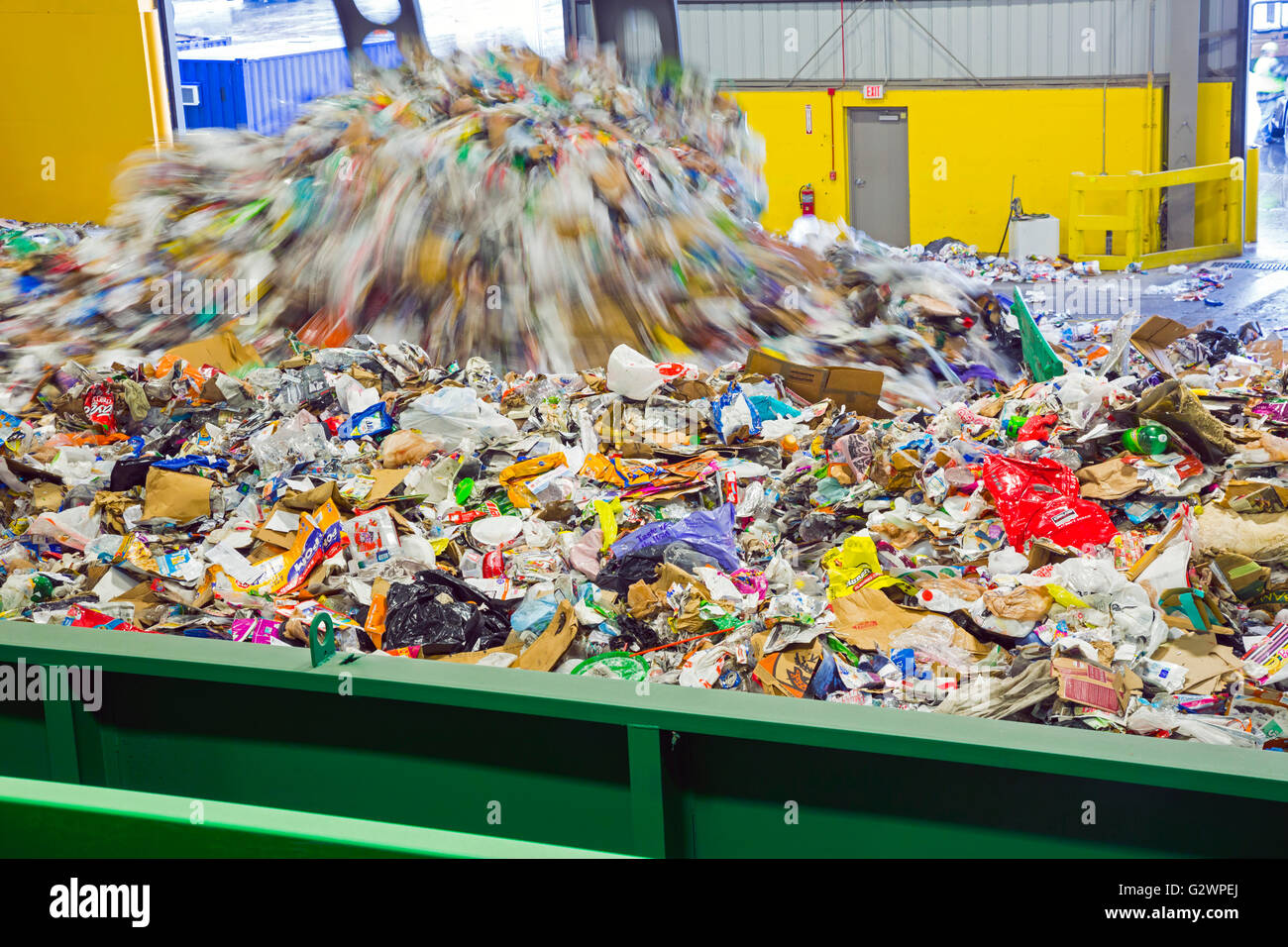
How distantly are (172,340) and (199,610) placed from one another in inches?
202

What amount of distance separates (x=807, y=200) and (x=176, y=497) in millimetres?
10897

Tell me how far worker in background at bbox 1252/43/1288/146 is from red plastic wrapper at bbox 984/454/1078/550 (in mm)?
11245

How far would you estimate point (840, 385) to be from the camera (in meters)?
6.57

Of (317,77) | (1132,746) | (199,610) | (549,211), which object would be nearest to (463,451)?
(199,610)

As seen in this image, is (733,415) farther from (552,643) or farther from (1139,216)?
(1139,216)

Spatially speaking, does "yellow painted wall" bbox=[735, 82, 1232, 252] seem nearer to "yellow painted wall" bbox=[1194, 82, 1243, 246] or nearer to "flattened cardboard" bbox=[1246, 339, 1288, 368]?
"yellow painted wall" bbox=[1194, 82, 1243, 246]

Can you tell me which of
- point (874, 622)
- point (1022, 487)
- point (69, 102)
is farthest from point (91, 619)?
point (69, 102)

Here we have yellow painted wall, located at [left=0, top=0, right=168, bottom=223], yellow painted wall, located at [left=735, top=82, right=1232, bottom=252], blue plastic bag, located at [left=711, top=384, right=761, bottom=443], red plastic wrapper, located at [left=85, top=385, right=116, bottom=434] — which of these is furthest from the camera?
yellow painted wall, located at [left=735, top=82, right=1232, bottom=252]

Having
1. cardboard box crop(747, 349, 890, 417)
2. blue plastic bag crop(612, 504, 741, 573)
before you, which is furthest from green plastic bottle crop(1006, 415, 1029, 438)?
blue plastic bag crop(612, 504, 741, 573)

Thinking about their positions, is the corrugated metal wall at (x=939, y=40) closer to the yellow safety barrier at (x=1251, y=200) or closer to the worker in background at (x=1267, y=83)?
the yellow safety barrier at (x=1251, y=200)

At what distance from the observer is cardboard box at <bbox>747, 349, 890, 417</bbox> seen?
21.4ft

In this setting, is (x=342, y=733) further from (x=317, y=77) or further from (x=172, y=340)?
(x=317, y=77)
